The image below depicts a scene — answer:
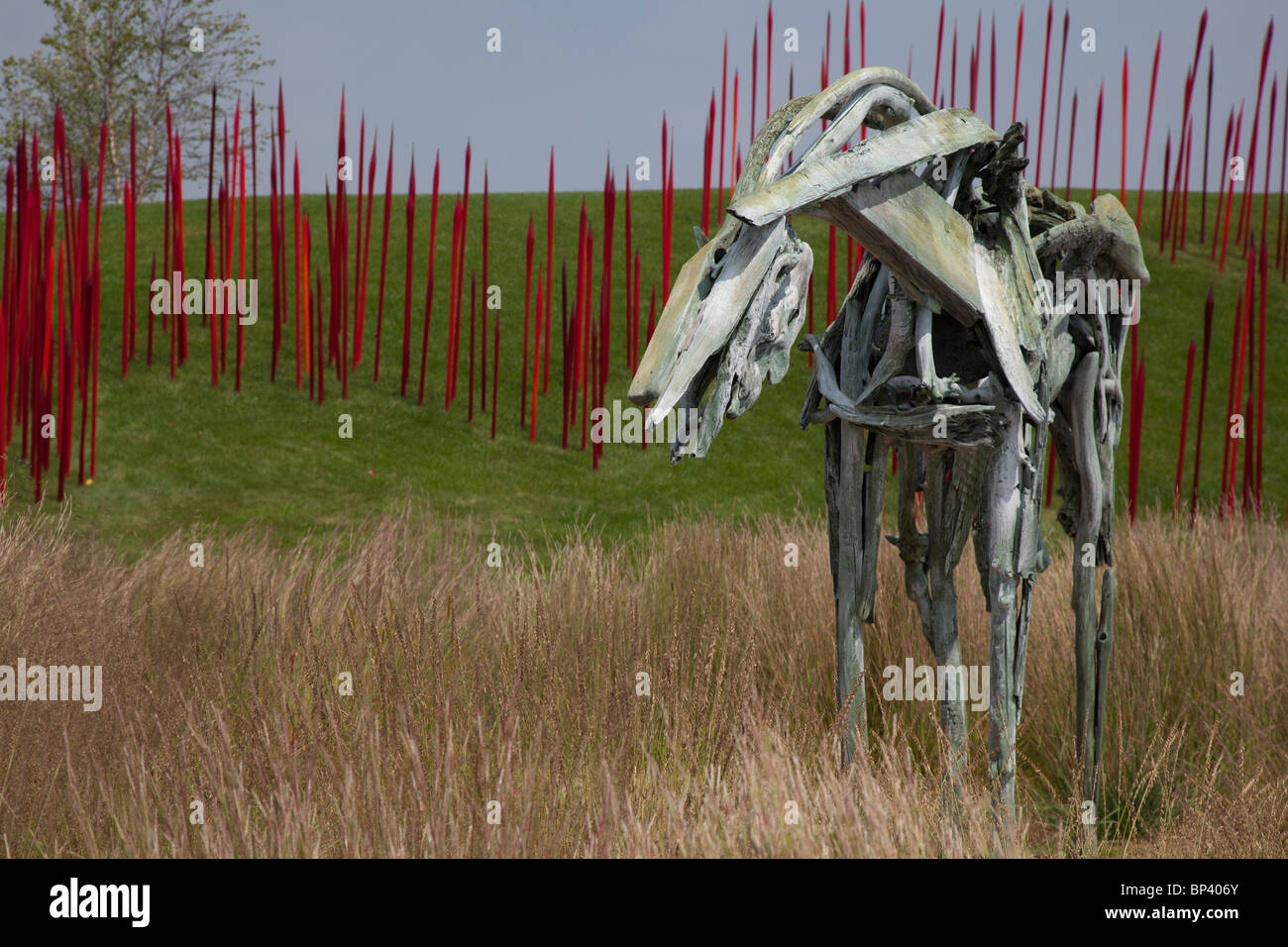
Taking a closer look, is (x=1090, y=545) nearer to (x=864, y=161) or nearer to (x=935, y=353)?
(x=935, y=353)

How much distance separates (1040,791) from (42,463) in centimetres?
820

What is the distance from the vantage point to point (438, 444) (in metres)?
10.9

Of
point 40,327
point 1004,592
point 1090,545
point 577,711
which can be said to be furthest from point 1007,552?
point 40,327

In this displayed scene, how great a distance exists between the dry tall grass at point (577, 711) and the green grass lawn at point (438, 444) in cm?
320

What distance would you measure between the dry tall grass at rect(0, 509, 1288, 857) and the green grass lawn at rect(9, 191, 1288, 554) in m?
3.20

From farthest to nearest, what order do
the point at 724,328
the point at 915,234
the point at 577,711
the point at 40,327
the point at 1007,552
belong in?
the point at 40,327, the point at 577,711, the point at 1007,552, the point at 915,234, the point at 724,328

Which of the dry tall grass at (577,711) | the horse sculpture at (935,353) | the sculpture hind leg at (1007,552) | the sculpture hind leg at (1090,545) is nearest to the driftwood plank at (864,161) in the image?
the horse sculpture at (935,353)

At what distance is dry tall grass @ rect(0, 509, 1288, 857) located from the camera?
2.48 meters

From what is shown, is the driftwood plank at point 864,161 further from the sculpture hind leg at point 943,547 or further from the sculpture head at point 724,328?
the sculpture hind leg at point 943,547

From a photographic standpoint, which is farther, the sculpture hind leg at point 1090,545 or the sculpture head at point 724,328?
the sculpture hind leg at point 1090,545

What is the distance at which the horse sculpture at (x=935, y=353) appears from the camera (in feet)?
6.47

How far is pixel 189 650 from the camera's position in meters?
4.14

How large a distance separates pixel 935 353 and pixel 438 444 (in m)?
A: 8.60

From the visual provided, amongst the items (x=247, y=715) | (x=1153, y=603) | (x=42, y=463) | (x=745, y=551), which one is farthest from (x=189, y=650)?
(x=42, y=463)
